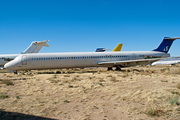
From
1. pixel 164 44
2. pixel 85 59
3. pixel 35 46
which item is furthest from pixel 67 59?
pixel 164 44

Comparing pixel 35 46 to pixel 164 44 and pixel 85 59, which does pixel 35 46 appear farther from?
pixel 164 44

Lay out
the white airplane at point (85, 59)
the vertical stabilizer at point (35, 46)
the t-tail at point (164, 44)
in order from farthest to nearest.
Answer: the vertical stabilizer at point (35, 46) → the t-tail at point (164, 44) → the white airplane at point (85, 59)

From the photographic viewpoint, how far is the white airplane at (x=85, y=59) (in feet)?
75.4

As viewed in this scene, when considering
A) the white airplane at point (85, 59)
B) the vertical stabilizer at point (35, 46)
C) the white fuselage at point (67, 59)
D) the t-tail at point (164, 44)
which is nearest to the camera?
the white fuselage at point (67, 59)

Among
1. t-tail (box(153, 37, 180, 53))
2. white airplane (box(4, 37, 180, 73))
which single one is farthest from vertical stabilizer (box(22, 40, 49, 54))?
t-tail (box(153, 37, 180, 53))

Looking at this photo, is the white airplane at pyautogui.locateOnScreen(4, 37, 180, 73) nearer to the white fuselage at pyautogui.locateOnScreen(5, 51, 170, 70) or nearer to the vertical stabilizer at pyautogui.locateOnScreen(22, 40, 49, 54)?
the white fuselage at pyautogui.locateOnScreen(5, 51, 170, 70)

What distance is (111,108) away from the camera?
22.4ft

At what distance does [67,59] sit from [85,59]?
2827 mm

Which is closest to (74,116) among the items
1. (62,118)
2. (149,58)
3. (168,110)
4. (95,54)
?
(62,118)

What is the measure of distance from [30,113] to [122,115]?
11.2 ft

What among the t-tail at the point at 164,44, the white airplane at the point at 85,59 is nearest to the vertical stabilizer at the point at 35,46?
the white airplane at the point at 85,59

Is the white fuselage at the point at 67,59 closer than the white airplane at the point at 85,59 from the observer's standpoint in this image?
Yes

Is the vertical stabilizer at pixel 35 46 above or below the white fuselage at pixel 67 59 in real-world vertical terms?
above

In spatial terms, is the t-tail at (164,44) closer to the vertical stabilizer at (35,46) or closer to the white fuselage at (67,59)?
the white fuselage at (67,59)
